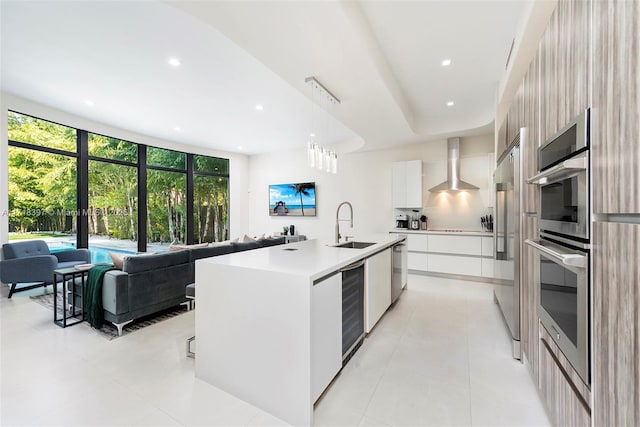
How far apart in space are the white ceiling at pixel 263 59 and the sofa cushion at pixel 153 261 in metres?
2.23

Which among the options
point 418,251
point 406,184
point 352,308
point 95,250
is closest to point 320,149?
point 352,308

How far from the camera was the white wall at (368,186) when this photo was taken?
16.9ft

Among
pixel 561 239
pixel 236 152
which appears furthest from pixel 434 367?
pixel 236 152

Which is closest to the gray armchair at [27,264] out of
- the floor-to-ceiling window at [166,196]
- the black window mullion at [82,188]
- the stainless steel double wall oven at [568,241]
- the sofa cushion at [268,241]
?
the black window mullion at [82,188]

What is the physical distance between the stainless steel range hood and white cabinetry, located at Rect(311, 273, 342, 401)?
4.12 metres

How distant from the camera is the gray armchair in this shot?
3.79 m

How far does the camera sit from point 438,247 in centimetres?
492

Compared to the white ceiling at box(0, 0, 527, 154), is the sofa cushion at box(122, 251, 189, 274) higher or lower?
lower

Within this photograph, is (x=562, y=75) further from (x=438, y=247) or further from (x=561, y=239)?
(x=438, y=247)

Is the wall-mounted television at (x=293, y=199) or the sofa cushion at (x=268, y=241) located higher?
the wall-mounted television at (x=293, y=199)

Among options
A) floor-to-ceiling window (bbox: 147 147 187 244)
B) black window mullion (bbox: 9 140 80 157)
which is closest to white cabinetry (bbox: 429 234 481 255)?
floor-to-ceiling window (bbox: 147 147 187 244)

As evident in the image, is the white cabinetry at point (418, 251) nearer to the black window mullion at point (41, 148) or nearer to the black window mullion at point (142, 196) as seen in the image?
the black window mullion at point (142, 196)

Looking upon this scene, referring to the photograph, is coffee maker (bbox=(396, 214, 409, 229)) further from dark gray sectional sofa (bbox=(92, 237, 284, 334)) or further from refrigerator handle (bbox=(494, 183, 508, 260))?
dark gray sectional sofa (bbox=(92, 237, 284, 334))

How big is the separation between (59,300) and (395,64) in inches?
213
